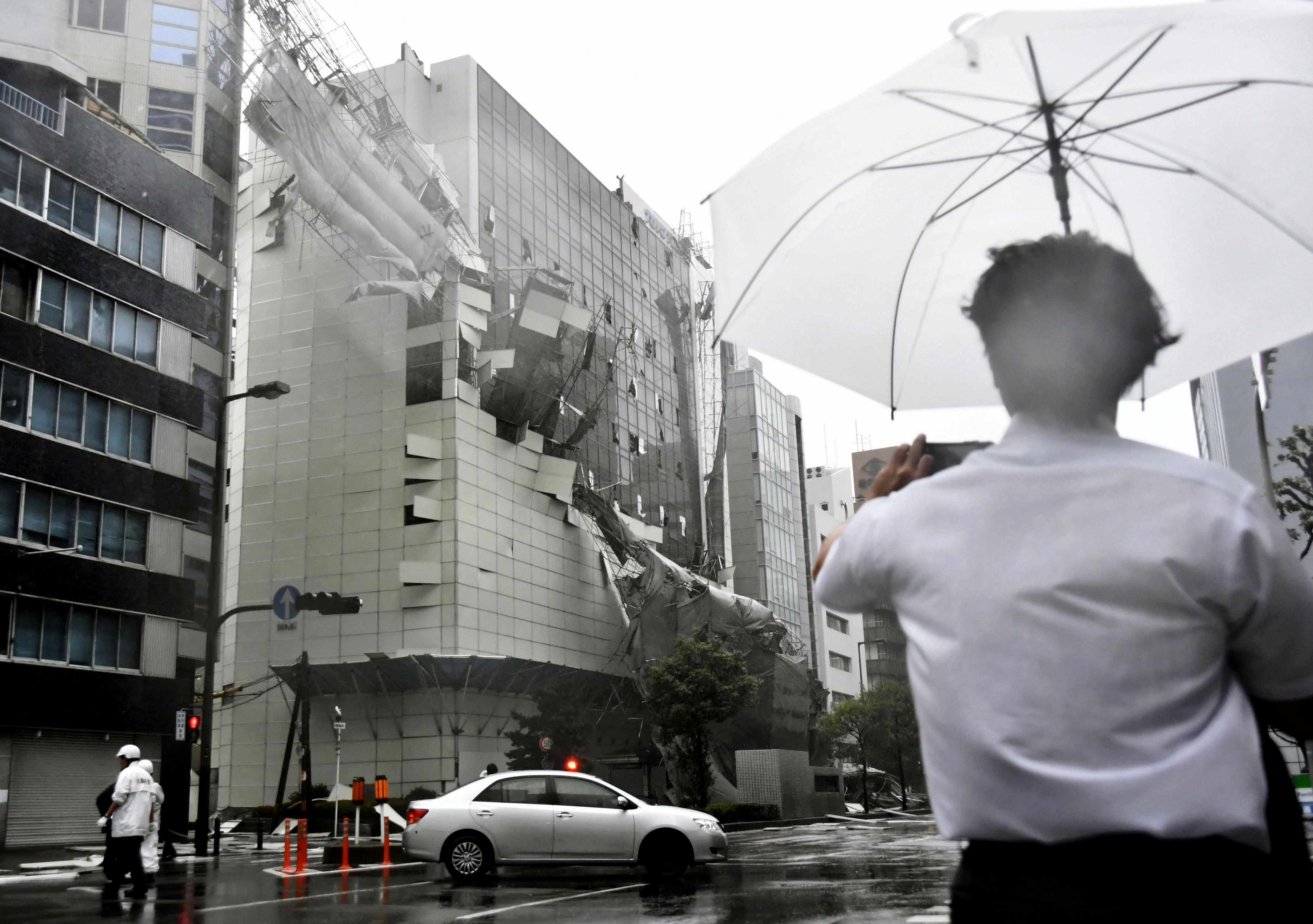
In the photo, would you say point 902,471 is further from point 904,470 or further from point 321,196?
point 321,196

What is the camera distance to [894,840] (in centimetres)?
2467

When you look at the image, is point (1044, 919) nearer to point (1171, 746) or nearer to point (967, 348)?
point (1171, 746)

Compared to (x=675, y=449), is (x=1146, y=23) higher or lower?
lower

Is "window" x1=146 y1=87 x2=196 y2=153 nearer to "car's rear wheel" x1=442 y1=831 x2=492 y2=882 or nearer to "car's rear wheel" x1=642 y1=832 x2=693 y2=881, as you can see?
"car's rear wheel" x1=442 y1=831 x2=492 y2=882

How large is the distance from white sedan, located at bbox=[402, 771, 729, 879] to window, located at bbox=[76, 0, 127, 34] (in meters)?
34.4

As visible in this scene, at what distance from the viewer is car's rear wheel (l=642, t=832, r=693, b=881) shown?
623 inches

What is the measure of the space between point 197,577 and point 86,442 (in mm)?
7865

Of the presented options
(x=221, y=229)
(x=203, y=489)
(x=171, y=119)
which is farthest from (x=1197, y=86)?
(x=171, y=119)

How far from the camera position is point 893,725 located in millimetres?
57875

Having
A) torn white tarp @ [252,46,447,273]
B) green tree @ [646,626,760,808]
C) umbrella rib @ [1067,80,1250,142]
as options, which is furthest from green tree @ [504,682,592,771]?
umbrella rib @ [1067,80,1250,142]

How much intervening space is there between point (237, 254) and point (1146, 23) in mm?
55133

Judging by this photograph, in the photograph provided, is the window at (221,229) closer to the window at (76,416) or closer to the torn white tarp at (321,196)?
the torn white tarp at (321,196)

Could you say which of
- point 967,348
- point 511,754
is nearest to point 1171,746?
point 967,348

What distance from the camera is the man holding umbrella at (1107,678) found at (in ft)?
4.79
